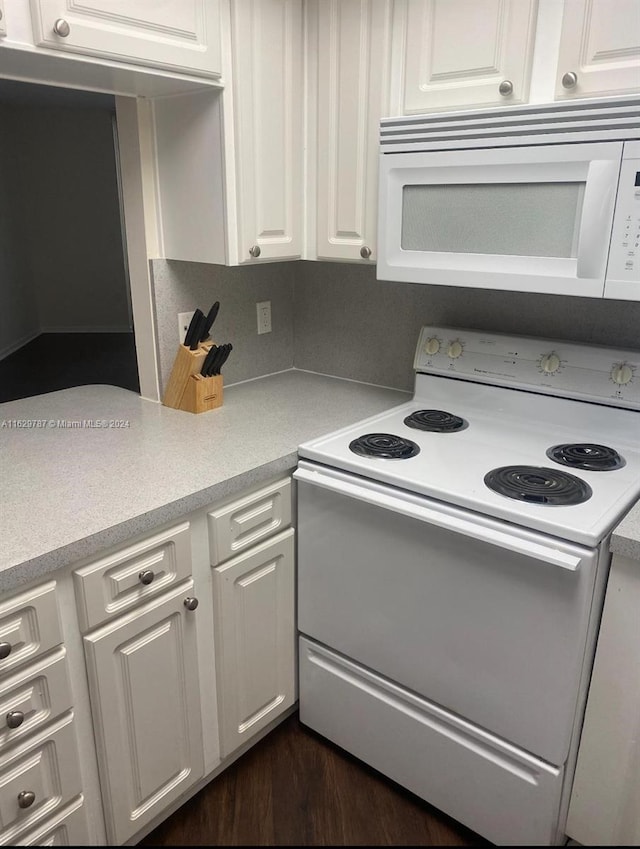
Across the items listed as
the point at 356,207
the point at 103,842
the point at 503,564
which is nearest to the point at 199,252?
the point at 356,207

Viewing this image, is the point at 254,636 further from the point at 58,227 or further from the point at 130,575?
the point at 58,227

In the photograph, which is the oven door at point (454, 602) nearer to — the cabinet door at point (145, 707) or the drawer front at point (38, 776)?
the cabinet door at point (145, 707)

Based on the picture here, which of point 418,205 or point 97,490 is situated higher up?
point 418,205

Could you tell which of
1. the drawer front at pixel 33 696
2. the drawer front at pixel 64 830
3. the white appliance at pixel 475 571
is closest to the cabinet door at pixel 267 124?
the white appliance at pixel 475 571

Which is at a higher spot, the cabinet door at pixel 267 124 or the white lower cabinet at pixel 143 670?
the cabinet door at pixel 267 124

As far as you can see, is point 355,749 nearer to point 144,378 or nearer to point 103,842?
point 103,842

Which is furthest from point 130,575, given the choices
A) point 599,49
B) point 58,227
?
point 58,227

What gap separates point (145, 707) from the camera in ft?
4.65

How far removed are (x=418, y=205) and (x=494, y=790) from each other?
1.41 metres

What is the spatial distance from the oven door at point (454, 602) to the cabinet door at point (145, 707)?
1.27ft

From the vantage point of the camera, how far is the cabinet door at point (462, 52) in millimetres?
1417

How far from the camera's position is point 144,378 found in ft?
6.77

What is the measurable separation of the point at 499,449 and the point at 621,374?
1.17 feet

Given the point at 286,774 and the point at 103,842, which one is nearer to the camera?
the point at 103,842
